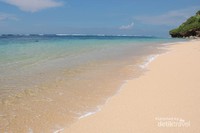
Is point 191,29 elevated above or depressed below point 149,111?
above

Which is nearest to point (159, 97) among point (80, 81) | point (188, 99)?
point (188, 99)

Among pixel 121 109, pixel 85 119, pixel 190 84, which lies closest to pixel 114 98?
pixel 121 109

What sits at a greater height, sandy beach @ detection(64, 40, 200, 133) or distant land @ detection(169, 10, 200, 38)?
distant land @ detection(169, 10, 200, 38)

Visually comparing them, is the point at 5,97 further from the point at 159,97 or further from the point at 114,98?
the point at 159,97

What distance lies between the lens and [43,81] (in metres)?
6.86

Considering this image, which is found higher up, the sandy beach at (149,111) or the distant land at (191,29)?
the distant land at (191,29)

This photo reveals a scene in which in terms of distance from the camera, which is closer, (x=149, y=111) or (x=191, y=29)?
(x=149, y=111)

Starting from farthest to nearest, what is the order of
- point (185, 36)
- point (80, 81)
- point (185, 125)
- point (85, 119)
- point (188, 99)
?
point (185, 36) → point (80, 81) → point (188, 99) → point (85, 119) → point (185, 125)

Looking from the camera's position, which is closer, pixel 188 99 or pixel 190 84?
pixel 188 99

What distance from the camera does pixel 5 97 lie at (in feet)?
17.1

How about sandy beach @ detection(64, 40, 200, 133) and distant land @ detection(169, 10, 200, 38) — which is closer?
sandy beach @ detection(64, 40, 200, 133)

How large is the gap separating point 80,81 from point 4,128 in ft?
11.1

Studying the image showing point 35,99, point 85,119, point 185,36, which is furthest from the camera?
point 185,36

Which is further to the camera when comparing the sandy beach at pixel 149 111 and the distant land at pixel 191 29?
the distant land at pixel 191 29
